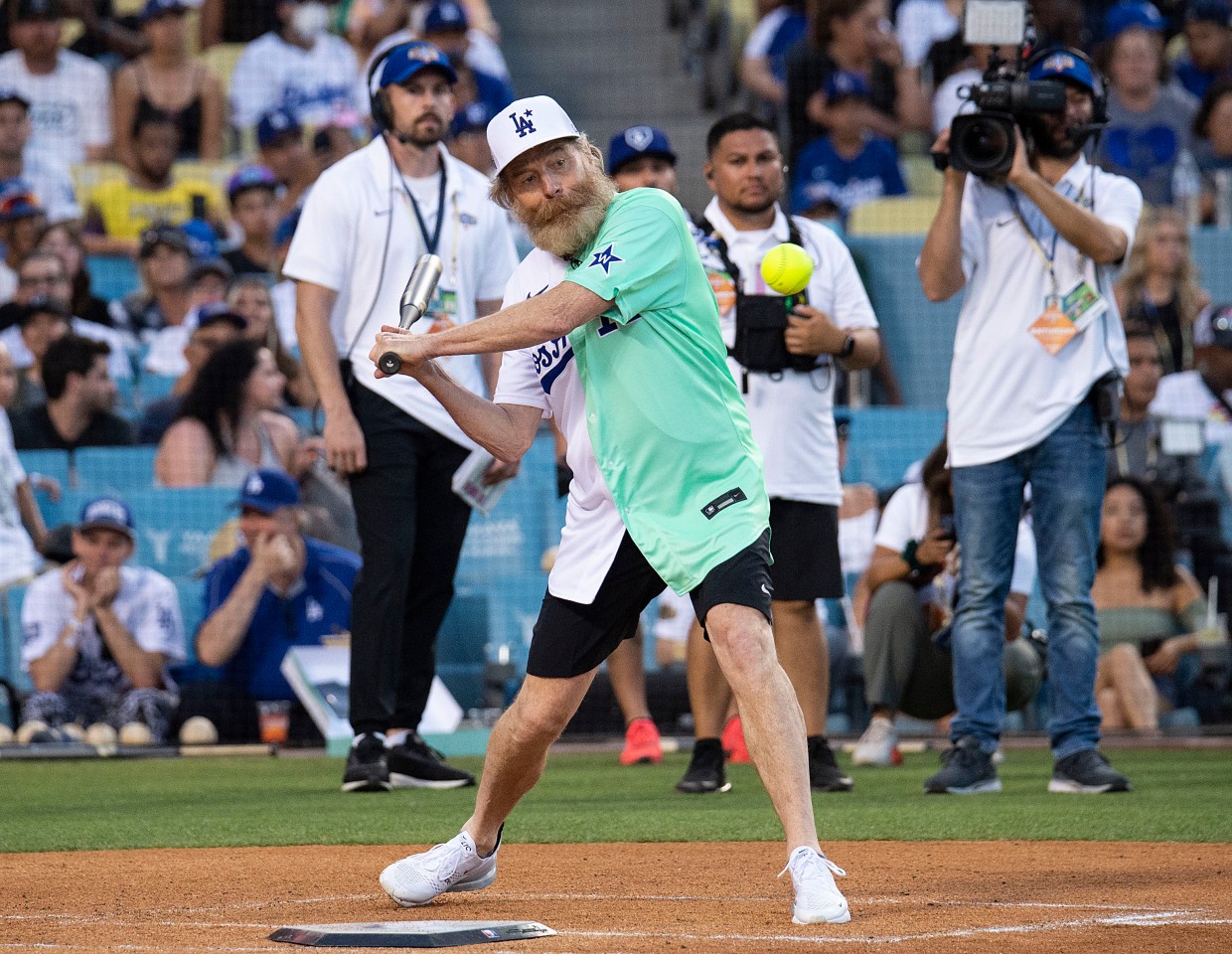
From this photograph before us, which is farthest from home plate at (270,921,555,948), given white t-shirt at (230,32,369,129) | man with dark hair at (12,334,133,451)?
white t-shirt at (230,32,369,129)

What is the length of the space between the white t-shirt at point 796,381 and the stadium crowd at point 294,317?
696 mm

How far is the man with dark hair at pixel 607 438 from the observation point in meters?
4.20

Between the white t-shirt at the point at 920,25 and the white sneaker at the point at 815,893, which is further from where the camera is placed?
the white t-shirt at the point at 920,25

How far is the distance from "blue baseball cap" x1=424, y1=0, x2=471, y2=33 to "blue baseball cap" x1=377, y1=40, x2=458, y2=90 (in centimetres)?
630

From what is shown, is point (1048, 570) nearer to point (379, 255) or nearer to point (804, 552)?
point (804, 552)

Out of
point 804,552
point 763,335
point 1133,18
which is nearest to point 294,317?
point 763,335

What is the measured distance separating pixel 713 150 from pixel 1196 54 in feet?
30.5

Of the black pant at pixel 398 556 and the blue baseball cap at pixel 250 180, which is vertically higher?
the blue baseball cap at pixel 250 180

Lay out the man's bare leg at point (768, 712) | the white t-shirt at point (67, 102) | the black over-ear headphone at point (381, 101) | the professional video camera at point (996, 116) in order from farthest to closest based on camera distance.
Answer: the white t-shirt at point (67, 102) < the black over-ear headphone at point (381, 101) < the professional video camera at point (996, 116) < the man's bare leg at point (768, 712)

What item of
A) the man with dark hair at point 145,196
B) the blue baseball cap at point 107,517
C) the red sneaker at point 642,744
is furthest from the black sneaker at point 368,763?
the man with dark hair at point 145,196

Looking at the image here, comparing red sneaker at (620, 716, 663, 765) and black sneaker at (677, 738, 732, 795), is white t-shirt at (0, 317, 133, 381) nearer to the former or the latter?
red sneaker at (620, 716, 663, 765)

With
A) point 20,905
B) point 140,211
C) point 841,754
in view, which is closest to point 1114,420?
point 841,754

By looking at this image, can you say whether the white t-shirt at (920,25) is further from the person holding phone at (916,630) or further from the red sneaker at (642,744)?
the red sneaker at (642,744)

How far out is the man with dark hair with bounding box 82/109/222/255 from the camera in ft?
44.1
